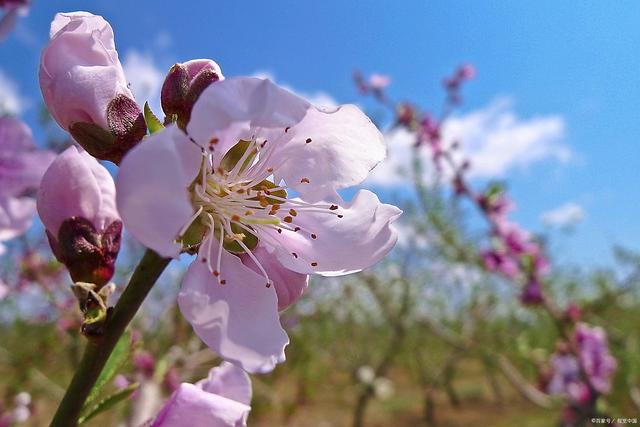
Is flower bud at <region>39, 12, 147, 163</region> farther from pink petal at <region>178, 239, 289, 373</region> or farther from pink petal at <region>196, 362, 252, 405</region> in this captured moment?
pink petal at <region>196, 362, 252, 405</region>

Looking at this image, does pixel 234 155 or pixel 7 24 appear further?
pixel 7 24

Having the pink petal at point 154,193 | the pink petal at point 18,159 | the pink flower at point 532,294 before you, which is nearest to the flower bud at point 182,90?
the pink petal at point 154,193

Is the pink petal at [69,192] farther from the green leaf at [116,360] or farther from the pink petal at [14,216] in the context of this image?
the pink petal at [14,216]

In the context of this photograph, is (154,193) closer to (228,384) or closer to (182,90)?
(182,90)

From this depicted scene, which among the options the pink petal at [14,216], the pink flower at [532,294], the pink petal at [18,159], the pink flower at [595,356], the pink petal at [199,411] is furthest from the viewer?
the pink flower at [532,294]

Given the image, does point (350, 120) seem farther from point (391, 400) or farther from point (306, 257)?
point (391, 400)

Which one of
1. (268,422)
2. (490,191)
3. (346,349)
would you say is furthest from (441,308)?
(490,191)

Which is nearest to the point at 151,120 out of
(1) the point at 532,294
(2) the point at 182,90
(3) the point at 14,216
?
(2) the point at 182,90
